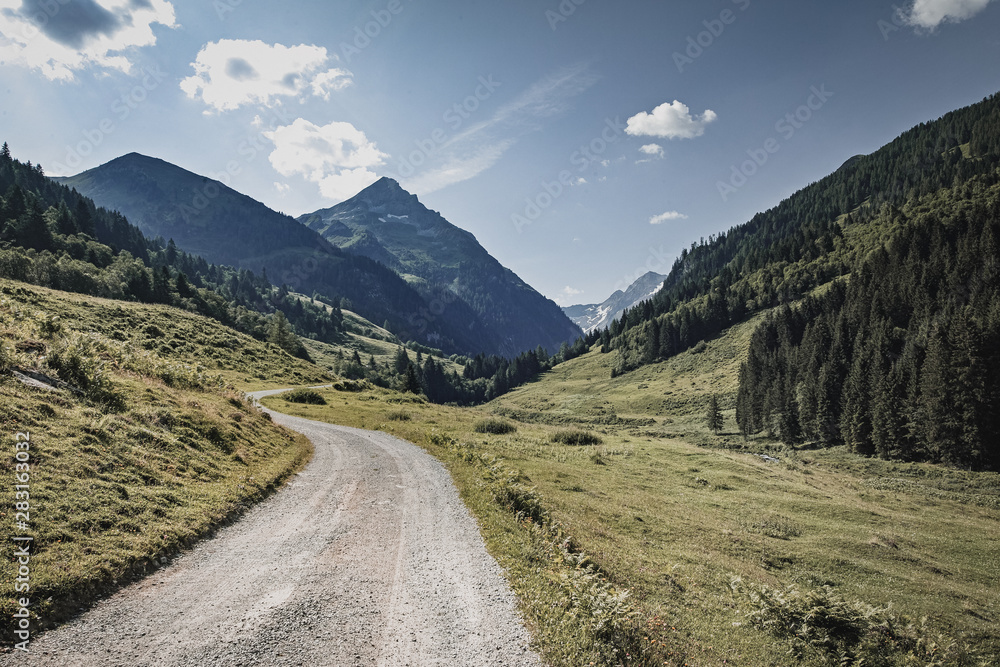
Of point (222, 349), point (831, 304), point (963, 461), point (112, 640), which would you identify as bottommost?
point (963, 461)

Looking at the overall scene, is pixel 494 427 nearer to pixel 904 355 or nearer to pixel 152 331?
pixel 152 331

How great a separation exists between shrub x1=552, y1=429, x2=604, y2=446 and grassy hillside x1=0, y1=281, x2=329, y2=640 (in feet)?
104

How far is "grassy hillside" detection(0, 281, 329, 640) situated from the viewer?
10.2 m

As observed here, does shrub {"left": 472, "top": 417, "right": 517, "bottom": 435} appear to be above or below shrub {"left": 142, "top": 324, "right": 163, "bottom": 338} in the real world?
below

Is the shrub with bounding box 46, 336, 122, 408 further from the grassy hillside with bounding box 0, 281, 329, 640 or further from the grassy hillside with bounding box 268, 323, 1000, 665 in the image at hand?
the grassy hillside with bounding box 268, 323, 1000, 665

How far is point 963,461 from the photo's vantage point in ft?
216

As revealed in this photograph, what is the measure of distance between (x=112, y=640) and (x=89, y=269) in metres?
139

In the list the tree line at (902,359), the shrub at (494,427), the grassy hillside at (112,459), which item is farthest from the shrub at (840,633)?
the tree line at (902,359)

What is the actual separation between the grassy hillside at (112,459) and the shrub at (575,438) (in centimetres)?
3160

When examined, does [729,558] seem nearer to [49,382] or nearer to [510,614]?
[510,614]

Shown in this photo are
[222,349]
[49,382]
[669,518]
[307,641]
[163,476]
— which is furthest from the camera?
[222,349]

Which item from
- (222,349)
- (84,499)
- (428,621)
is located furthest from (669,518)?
(222,349)

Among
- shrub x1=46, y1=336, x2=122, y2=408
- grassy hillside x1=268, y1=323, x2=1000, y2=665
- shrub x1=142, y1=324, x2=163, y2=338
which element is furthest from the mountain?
shrub x1=142, y1=324, x2=163, y2=338

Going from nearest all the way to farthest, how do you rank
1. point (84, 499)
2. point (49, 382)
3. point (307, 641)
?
point (307, 641)
point (84, 499)
point (49, 382)
